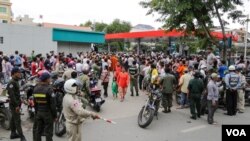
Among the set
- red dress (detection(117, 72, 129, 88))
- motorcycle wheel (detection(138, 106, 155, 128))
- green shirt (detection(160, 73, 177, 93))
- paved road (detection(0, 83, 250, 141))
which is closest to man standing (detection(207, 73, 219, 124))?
paved road (detection(0, 83, 250, 141))

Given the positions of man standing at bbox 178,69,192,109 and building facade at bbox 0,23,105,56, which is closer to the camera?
man standing at bbox 178,69,192,109

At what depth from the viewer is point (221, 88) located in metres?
13.2

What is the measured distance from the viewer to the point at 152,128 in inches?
405

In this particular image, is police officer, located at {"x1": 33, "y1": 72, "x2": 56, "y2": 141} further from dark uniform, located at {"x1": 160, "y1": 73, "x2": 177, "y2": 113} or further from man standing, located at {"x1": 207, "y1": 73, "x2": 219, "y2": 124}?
dark uniform, located at {"x1": 160, "y1": 73, "x2": 177, "y2": 113}

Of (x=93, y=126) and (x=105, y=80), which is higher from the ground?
(x=105, y=80)

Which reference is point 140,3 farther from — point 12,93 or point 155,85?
point 12,93

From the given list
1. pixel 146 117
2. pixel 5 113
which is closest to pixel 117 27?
pixel 146 117

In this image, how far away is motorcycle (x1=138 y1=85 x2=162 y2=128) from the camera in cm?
1013

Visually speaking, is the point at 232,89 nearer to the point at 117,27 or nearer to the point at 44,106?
the point at 44,106

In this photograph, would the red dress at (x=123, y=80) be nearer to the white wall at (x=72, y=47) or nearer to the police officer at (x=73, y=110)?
the police officer at (x=73, y=110)

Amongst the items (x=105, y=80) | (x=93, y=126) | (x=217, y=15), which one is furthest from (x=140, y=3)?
(x=93, y=126)

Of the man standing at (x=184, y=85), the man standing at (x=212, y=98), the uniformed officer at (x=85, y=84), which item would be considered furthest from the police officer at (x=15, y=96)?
the man standing at (x=184, y=85)

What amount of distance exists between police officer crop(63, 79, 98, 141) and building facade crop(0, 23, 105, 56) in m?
22.4

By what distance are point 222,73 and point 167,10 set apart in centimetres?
473
